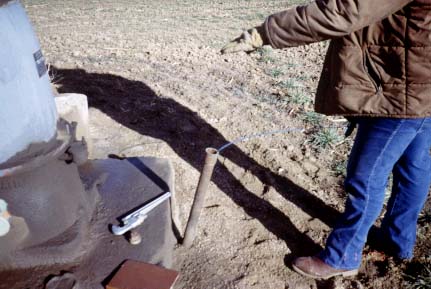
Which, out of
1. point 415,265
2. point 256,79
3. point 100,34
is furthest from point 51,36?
point 415,265

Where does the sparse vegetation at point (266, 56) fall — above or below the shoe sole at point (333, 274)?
above

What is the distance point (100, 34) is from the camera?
6902 millimetres

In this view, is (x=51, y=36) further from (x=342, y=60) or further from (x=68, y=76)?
(x=342, y=60)

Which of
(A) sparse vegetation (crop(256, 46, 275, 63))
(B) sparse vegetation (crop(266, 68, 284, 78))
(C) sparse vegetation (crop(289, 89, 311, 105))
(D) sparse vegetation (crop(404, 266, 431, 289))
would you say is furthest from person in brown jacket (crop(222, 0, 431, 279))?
(A) sparse vegetation (crop(256, 46, 275, 63))

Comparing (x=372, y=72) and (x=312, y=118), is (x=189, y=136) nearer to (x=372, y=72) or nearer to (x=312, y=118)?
(x=312, y=118)

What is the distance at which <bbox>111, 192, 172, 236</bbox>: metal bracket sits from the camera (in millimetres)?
2158

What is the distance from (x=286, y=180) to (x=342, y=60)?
156 centimetres

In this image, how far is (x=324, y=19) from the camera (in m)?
1.60

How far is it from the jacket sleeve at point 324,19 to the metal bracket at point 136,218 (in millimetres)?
1266

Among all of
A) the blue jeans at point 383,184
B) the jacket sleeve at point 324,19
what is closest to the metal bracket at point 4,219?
the jacket sleeve at point 324,19

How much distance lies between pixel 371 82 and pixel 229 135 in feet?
6.80

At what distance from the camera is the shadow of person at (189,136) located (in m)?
2.78

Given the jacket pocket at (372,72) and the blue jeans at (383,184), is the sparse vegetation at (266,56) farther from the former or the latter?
the jacket pocket at (372,72)

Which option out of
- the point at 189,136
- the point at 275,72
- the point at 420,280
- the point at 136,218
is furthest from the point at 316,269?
the point at 275,72
